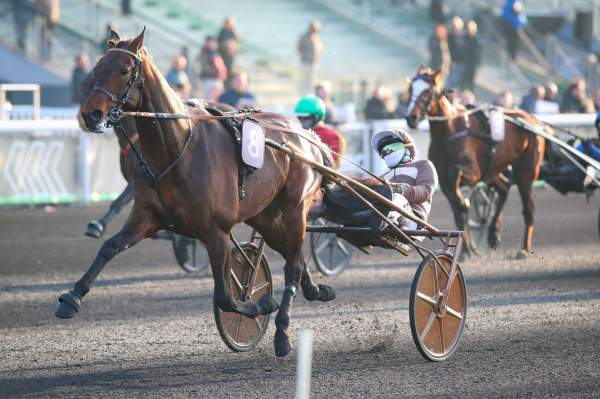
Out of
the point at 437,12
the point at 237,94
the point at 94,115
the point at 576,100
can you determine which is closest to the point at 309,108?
the point at 94,115

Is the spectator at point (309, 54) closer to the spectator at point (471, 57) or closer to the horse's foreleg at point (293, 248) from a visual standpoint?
the spectator at point (471, 57)

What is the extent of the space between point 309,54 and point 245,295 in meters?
14.7

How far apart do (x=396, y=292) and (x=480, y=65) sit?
1469 centimetres

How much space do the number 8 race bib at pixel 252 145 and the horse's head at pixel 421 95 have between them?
507cm

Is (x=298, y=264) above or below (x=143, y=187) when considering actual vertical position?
below

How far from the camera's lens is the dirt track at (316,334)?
6656 mm

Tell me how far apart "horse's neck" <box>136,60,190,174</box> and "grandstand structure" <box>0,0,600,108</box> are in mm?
14897

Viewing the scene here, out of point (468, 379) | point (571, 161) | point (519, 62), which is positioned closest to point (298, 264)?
point (468, 379)

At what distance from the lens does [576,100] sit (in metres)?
21.0

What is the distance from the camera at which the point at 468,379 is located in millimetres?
6828

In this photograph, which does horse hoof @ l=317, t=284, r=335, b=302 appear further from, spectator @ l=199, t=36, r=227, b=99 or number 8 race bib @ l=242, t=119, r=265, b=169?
spectator @ l=199, t=36, r=227, b=99

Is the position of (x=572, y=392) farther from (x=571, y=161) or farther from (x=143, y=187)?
(x=571, y=161)

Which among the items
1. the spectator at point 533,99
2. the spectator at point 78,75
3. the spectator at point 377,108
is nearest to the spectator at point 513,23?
the spectator at point 533,99

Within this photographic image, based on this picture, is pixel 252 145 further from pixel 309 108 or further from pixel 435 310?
pixel 309 108
